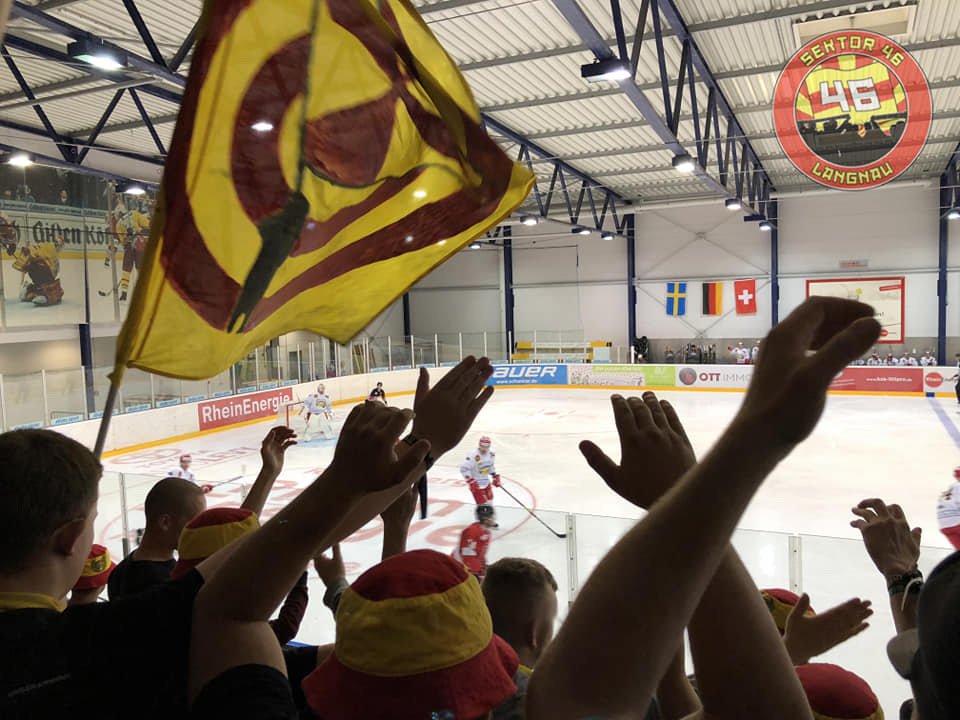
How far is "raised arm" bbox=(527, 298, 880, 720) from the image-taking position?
2.58ft

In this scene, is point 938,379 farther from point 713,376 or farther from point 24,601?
point 24,601

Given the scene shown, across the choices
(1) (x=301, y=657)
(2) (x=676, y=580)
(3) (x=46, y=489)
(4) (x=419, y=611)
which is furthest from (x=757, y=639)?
(1) (x=301, y=657)

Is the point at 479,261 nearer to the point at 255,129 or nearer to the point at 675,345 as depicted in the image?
the point at 675,345

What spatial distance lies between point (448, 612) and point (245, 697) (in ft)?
1.19

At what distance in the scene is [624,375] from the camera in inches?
1082

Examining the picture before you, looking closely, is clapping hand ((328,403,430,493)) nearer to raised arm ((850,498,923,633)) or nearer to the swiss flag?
raised arm ((850,498,923,633))

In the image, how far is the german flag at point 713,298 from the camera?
30.6 metres

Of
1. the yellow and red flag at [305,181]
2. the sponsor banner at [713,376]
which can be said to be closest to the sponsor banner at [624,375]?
the sponsor banner at [713,376]

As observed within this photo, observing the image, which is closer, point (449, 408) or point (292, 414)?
point (449, 408)

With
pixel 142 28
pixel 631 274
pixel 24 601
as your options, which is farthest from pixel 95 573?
pixel 631 274

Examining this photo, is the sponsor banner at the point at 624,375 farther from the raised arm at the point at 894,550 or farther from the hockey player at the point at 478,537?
the raised arm at the point at 894,550

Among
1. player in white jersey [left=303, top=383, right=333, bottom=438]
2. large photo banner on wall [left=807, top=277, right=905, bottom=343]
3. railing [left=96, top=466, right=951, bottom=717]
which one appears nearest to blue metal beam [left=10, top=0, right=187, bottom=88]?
railing [left=96, top=466, right=951, bottom=717]

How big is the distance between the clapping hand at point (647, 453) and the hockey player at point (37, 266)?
72.6 feet

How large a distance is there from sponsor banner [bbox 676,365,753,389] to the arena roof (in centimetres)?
680
